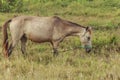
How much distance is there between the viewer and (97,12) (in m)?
18.9

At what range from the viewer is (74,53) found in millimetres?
10516

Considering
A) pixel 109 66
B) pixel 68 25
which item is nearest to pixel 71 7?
pixel 68 25

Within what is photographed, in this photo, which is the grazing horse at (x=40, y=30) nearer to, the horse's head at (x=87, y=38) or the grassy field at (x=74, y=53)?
the horse's head at (x=87, y=38)

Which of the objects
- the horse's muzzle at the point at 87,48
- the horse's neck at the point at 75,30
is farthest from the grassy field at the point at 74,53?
the horse's neck at the point at 75,30

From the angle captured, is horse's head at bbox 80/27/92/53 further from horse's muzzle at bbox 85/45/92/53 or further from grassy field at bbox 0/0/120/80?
grassy field at bbox 0/0/120/80

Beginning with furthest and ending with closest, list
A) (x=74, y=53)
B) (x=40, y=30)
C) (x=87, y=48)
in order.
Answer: (x=74, y=53)
(x=87, y=48)
(x=40, y=30)

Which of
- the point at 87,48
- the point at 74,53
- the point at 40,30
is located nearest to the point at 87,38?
the point at 87,48

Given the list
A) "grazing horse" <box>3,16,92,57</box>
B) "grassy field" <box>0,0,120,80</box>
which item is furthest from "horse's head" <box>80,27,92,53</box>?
"grassy field" <box>0,0,120,80</box>

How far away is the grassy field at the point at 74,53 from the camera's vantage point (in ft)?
24.4

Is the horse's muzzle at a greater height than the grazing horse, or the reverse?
the grazing horse

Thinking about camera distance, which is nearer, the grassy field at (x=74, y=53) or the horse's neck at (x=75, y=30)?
the grassy field at (x=74, y=53)

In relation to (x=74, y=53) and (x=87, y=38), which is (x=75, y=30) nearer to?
(x=87, y=38)

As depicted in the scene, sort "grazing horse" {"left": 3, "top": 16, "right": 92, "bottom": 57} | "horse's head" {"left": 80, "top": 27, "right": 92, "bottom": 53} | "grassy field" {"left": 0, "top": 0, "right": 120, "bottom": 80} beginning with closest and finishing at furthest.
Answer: "grassy field" {"left": 0, "top": 0, "right": 120, "bottom": 80}
"grazing horse" {"left": 3, "top": 16, "right": 92, "bottom": 57}
"horse's head" {"left": 80, "top": 27, "right": 92, "bottom": 53}

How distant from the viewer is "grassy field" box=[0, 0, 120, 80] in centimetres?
743
